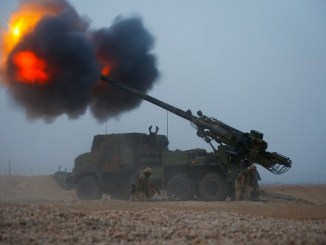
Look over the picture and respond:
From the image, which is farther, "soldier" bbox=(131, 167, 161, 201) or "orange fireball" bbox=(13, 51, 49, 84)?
"orange fireball" bbox=(13, 51, 49, 84)

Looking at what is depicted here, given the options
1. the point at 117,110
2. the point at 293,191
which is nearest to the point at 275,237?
the point at 117,110

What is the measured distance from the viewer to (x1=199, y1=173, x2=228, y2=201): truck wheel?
17.0m

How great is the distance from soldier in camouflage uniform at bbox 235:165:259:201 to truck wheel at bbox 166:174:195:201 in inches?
77.5

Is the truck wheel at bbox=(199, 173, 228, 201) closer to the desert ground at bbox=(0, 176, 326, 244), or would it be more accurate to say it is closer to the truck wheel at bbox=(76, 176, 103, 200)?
the truck wheel at bbox=(76, 176, 103, 200)

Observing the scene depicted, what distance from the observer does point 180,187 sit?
18.0 metres

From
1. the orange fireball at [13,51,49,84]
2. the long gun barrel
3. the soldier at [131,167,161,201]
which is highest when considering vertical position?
the orange fireball at [13,51,49,84]

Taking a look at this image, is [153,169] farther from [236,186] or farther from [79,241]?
[79,241]

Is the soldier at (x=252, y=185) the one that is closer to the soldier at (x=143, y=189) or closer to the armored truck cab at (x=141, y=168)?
the armored truck cab at (x=141, y=168)

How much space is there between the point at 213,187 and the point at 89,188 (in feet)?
17.7

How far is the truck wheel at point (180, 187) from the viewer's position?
58.2 feet

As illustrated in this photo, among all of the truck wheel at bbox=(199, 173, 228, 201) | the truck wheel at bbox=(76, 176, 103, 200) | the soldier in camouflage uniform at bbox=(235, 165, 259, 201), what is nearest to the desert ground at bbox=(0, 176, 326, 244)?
the soldier in camouflage uniform at bbox=(235, 165, 259, 201)

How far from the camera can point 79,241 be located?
22.0 ft

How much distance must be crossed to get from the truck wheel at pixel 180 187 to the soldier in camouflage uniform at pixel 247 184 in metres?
1.97

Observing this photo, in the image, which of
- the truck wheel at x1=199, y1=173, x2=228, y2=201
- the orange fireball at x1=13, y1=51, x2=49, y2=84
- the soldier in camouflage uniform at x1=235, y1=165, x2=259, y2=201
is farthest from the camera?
the orange fireball at x1=13, y1=51, x2=49, y2=84
